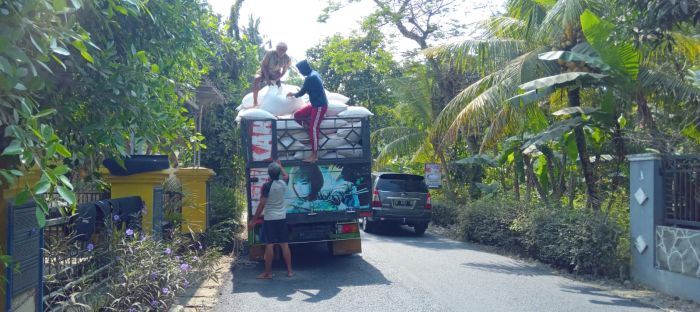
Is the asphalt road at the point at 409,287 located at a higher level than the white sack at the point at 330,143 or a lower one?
lower

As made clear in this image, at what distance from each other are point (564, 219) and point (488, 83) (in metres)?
3.61

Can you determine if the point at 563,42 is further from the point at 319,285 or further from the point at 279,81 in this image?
the point at 319,285

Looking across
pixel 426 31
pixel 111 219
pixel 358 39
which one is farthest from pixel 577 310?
pixel 358 39

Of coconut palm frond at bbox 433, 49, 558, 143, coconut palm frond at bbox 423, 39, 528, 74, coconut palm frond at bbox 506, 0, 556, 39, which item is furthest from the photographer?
coconut palm frond at bbox 423, 39, 528, 74

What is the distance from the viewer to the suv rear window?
18.7 m

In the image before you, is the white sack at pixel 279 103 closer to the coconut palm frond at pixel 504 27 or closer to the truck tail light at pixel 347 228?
the truck tail light at pixel 347 228

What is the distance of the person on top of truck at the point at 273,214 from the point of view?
1021cm

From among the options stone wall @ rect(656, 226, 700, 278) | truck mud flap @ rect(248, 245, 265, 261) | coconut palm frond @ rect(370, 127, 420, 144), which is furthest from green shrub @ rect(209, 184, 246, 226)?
coconut palm frond @ rect(370, 127, 420, 144)

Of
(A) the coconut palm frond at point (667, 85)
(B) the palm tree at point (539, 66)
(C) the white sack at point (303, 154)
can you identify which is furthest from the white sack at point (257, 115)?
(A) the coconut palm frond at point (667, 85)

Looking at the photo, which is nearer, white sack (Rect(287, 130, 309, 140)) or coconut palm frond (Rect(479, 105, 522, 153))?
white sack (Rect(287, 130, 309, 140))

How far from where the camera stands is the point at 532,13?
523 inches

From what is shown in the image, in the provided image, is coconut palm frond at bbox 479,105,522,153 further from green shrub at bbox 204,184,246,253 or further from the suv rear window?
green shrub at bbox 204,184,246,253

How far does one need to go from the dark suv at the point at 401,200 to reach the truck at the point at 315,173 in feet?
23.0

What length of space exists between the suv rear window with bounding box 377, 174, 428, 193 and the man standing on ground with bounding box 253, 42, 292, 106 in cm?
710
